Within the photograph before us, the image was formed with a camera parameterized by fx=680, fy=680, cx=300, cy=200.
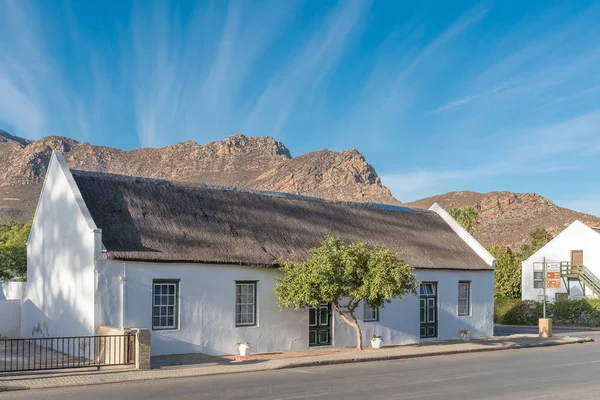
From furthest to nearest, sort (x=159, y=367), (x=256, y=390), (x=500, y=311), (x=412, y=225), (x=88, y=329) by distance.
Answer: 1. (x=500, y=311)
2. (x=412, y=225)
3. (x=88, y=329)
4. (x=159, y=367)
5. (x=256, y=390)

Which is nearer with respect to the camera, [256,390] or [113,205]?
[256,390]

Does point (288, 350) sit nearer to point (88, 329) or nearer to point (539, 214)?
point (88, 329)

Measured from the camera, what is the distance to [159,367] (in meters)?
18.8

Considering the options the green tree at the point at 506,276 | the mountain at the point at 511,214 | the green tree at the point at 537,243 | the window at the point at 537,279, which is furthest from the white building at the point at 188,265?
the mountain at the point at 511,214

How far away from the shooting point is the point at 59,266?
2314cm

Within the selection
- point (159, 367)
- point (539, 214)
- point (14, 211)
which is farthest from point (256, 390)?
point (539, 214)

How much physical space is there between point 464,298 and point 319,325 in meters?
8.80

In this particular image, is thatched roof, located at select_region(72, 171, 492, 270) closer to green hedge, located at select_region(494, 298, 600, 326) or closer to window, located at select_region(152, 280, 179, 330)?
window, located at select_region(152, 280, 179, 330)

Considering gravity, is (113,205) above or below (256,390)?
above

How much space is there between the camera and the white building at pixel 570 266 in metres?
49.1

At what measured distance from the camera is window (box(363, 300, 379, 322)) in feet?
87.5

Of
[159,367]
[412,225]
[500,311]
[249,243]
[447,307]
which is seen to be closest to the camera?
[159,367]

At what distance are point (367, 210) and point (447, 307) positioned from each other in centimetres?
558

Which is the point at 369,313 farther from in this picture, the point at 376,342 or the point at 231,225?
the point at 231,225
